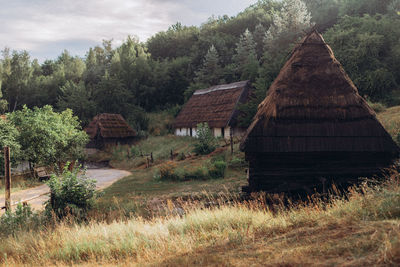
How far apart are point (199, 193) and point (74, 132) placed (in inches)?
574

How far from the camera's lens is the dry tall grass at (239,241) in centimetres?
411

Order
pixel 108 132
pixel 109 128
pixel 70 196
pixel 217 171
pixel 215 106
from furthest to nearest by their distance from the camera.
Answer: pixel 109 128, pixel 108 132, pixel 215 106, pixel 217 171, pixel 70 196

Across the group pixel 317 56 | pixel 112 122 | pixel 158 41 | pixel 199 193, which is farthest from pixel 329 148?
pixel 158 41

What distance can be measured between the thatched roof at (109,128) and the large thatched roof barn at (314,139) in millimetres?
26723

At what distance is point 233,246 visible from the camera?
5.09m

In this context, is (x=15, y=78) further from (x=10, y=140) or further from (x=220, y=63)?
(x=10, y=140)

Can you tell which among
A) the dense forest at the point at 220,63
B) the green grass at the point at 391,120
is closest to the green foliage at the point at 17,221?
the green grass at the point at 391,120

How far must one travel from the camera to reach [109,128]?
Result: 34938mm

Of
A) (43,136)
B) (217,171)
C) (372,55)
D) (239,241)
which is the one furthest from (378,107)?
(43,136)

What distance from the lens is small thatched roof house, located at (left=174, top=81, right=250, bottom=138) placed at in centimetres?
2852

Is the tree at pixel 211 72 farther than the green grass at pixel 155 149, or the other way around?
the tree at pixel 211 72

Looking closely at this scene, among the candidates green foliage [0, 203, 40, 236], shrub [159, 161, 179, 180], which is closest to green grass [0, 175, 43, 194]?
shrub [159, 161, 179, 180]

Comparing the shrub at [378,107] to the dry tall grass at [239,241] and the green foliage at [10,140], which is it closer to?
the dry tall grass at [239,241]

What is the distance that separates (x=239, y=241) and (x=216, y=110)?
2628 centimetres
